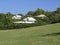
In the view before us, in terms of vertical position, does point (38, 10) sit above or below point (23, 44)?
above

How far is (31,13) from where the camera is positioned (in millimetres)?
130375

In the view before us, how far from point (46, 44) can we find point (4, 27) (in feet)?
98.5

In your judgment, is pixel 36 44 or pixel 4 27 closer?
pixel 36 44

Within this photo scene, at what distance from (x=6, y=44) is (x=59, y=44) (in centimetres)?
470

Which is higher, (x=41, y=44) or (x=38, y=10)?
(x=38, y=10)

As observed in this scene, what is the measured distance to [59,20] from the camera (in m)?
56.8

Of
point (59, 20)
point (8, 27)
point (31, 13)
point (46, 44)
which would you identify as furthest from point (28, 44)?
point (31, 13)

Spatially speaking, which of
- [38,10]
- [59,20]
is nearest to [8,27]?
[59,20]

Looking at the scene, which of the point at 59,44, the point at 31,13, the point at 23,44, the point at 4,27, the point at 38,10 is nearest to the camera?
the point at 59,44

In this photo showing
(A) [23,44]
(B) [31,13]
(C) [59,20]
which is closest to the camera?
(A) [23,44]

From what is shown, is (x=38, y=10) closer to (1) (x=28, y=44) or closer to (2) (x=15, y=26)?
(2) (x=15, y=26)

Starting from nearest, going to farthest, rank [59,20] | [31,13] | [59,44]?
[59,44] < [59,20] < [31,13]

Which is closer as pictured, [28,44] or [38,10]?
[28,44]

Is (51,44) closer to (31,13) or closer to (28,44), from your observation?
(28,44)
